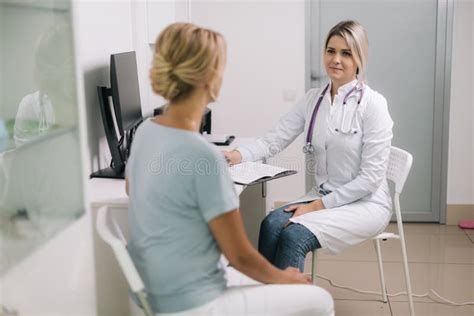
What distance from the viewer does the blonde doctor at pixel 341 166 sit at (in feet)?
7.20

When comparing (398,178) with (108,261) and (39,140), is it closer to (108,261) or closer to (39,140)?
(108,261)

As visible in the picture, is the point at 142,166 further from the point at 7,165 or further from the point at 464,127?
the point at 464,127

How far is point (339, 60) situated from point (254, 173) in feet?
1.87

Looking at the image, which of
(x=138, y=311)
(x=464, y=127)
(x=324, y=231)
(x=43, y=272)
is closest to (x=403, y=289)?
(x=324, y=231)

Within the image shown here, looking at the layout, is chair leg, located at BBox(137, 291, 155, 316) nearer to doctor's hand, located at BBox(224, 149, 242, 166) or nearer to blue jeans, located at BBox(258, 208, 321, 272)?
blue jeans, located at BBox(258, 208, 321, 272)

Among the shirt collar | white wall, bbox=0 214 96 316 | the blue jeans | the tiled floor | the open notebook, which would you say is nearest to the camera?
white wall, bbox=0 214 96 316

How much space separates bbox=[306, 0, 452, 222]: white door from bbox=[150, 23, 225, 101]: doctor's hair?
2.56 meters

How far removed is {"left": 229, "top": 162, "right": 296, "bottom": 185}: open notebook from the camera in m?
2.25

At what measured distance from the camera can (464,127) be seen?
3848 mm

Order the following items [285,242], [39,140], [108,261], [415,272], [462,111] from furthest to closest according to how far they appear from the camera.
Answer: [462,111] < [415,272] < [285,242] < [108,261] < [39,140]

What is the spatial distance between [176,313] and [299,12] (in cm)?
283

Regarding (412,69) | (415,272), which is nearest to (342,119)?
(415,272)

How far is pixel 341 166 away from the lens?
7.71ft

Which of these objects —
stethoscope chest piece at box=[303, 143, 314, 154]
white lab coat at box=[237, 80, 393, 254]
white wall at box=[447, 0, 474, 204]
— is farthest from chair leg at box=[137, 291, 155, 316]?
white wall at box=[447, 0, 474, 204]
